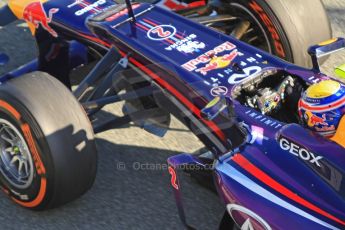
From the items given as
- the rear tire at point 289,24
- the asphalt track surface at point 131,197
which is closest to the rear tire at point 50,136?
the asphalt track surface at point 131,197

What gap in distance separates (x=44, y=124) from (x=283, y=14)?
6.16 feet

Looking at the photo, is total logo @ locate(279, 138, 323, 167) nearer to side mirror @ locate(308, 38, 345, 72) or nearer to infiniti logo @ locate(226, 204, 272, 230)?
infiniti logo @ locate(226, 204, 272, 230)

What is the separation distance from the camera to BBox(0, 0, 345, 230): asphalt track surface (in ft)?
12.5

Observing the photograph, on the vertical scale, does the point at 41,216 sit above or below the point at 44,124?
below

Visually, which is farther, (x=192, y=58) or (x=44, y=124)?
(x=192, y=58)

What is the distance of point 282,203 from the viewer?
299 centimetres

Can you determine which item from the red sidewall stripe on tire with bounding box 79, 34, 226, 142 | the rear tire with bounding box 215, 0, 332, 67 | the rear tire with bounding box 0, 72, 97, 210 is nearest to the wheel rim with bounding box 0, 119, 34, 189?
the rear tire with bounding box 0, 72, 97, 210

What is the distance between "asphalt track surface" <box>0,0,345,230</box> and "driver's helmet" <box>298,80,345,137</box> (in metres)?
1.06

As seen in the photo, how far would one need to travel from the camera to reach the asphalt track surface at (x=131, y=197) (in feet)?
12.5

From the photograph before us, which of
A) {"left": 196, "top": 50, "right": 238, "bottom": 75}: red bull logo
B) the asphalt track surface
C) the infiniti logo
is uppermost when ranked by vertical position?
{"left": 196, "top": 50, "right": 238, "bottom": 75}: red bull logo

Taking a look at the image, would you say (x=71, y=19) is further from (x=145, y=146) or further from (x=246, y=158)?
(x=246, y=158)

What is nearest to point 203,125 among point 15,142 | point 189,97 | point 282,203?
point 189,97

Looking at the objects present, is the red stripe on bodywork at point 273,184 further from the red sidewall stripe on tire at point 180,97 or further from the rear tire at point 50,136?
the rear tire at point 50,136

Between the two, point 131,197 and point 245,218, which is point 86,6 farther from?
point 245,218
